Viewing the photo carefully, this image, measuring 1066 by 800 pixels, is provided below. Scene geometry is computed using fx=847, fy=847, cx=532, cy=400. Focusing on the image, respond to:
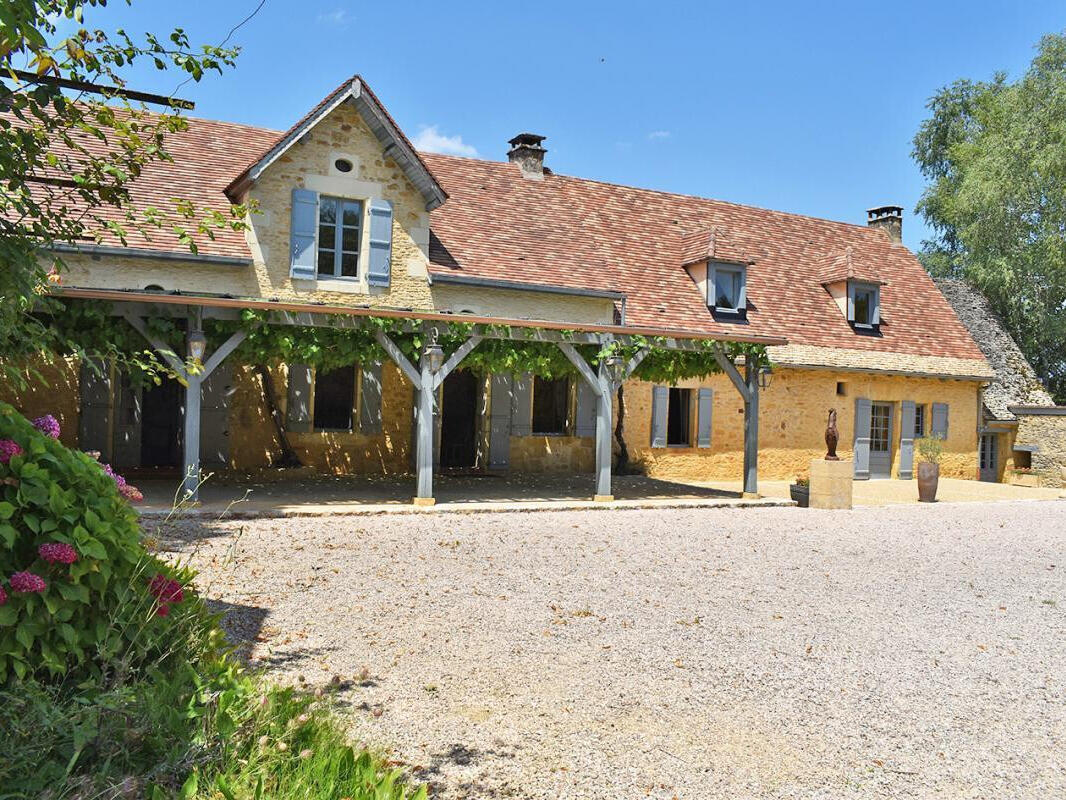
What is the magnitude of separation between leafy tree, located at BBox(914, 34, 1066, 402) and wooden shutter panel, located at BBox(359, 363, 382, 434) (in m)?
20.4

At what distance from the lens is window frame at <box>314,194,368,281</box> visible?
13039 mm

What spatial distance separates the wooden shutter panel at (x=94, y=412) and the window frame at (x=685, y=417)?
9.97 metres

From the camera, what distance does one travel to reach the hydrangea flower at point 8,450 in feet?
9.31

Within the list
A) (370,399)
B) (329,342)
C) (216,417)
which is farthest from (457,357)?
(216,417)

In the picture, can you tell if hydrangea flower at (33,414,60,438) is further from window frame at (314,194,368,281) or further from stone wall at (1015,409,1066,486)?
stone wall at (1015,409,1066,486)

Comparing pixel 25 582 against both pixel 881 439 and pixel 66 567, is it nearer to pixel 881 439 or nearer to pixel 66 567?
pixel 66 567

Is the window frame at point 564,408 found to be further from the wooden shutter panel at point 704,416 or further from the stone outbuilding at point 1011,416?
the stone outbuilding at point 1011,416

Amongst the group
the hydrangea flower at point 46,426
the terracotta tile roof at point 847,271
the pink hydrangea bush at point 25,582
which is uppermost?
the terracotta tile roof at point 847,271

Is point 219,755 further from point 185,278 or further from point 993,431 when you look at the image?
point 993,431

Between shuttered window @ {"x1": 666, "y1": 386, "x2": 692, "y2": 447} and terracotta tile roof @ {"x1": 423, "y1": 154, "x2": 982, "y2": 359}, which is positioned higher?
terracotta tile roof @ {"x1": 423, "y1": 154, "x2": 982, "y2": 359}

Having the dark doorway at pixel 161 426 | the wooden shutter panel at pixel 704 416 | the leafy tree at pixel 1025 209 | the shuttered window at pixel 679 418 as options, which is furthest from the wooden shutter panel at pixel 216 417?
the leafy tree at pixel 1025 209

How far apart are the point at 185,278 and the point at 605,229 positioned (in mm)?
9350

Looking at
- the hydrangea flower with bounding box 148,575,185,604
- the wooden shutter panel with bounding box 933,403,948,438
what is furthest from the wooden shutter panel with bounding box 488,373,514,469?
the hydrangea flower with bounding box 148,575,185,604

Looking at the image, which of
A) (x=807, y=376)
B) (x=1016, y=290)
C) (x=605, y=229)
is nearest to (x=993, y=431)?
(x=1016, y=290)
